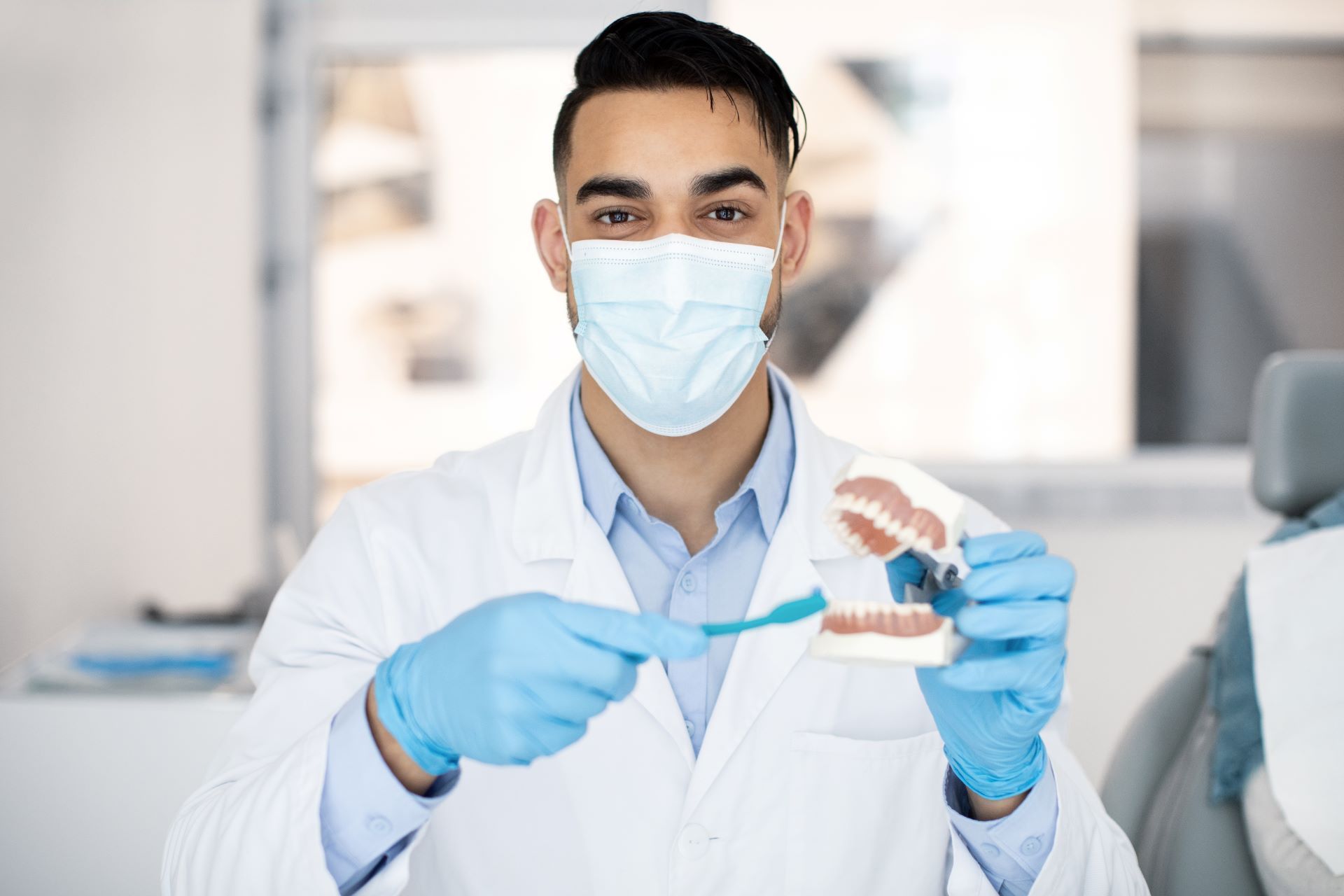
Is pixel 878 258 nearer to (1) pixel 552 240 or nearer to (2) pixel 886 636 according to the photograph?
→ (1) pixel 552 240

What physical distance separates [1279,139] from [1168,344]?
2.14 feet

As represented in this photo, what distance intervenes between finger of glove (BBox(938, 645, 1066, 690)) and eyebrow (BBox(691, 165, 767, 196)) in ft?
1.92

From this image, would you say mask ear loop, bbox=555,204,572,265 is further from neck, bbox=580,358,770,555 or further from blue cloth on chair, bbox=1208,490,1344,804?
blue cloth on chair, bbox=1208,490,1344,804

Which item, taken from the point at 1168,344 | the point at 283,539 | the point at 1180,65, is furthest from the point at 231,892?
the point at 1180,65

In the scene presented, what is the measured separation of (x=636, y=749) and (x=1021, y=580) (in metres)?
0.46

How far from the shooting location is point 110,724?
177 cm

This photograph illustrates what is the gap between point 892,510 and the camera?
983 mm

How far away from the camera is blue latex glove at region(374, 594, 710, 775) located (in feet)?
3.11

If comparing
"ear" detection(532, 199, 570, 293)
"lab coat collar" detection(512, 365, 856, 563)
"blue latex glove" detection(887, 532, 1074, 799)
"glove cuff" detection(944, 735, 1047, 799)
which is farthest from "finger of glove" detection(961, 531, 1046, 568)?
"ear" detection(532, 199, 570, 293)

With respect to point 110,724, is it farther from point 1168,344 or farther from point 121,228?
point 1168,344

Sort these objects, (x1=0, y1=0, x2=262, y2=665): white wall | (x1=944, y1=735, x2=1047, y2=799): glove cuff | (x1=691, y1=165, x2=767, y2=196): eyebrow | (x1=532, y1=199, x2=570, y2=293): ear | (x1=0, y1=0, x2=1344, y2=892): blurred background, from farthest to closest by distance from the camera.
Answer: (x1=0, y1=0, x2=1344, y2=892): blurred background → (x1=0, y1=0, x2=262, y2=665): white wall → (x1=532, y1=199, x2=570, y2=293): ear → (x1=691, y1=165, x2=767, y2=196): eyebrow → (x1=944, y1=735, x2=1047, y2=799): glove cuff

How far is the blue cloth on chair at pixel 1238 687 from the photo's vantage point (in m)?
1.43

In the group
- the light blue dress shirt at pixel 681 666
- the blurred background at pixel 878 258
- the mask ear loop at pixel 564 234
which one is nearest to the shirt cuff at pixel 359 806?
the light blue dress shirt at pixel 681 666

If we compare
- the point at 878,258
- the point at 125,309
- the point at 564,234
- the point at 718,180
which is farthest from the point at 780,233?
the point at 878,258
